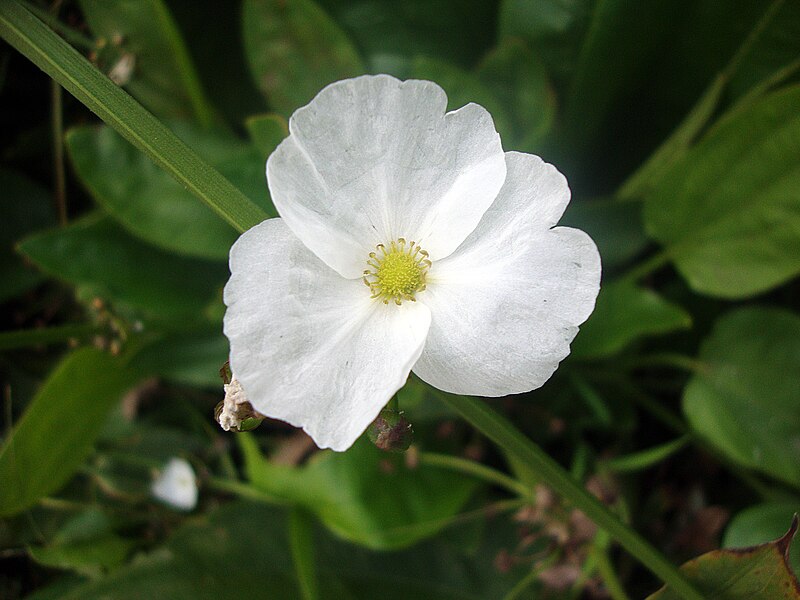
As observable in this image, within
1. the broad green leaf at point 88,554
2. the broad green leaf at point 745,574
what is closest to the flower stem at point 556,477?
the broad green leaf at point 745,574

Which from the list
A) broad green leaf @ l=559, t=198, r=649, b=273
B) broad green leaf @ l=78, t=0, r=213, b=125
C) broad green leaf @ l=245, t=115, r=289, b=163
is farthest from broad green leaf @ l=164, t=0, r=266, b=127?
broad green leaf @ l=559, t=198, r=649, b=273

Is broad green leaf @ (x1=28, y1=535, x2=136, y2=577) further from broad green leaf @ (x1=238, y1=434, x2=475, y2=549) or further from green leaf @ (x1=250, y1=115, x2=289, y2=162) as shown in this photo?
green leaf @ (x1=250, y1=115, x2=289, y2=162)

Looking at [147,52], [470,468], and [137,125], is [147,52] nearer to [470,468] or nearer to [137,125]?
[137,125]

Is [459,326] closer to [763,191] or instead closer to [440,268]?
[440,268]

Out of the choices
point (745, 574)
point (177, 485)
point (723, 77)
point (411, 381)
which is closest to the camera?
point (745, 574)

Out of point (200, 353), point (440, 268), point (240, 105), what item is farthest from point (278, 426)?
point (440, 268)

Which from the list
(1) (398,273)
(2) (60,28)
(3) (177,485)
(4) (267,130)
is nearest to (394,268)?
→ (1) (398,273)
